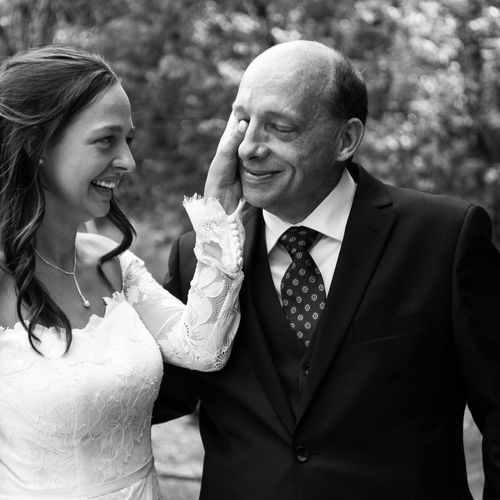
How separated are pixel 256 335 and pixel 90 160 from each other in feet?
2.64

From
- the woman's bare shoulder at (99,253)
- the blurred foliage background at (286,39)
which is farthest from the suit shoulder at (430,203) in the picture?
the blurred foliage background at (286,39)

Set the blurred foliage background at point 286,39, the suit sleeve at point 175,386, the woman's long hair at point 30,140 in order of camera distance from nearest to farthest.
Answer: the woman's long hair at point 30,140 < the suit sleeve at point 175,386 < the blurred foliage background at point 286,39

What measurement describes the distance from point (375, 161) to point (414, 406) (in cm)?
452

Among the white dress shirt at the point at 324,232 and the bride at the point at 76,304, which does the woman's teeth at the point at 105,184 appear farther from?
the white dress shirt at the point at 324,232

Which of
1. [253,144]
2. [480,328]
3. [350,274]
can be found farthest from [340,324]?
[253,144]

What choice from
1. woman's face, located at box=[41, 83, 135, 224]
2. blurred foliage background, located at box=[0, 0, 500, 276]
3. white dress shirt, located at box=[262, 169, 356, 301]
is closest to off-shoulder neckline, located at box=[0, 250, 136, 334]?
woman's face, located at box=[41, 83, 135, 224]

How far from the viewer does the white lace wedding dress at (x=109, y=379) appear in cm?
274

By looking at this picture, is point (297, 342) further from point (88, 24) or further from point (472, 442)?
point (88, 24)

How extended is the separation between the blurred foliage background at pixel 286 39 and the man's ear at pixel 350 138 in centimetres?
363

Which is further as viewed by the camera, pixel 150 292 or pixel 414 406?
pixel 150 292

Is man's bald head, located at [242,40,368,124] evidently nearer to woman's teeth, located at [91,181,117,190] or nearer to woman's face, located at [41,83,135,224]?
woman's face, located at [41,83,135,224]

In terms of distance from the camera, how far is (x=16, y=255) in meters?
2.88

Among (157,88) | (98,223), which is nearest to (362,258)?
(98,223)

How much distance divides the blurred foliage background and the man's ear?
3630 mm
